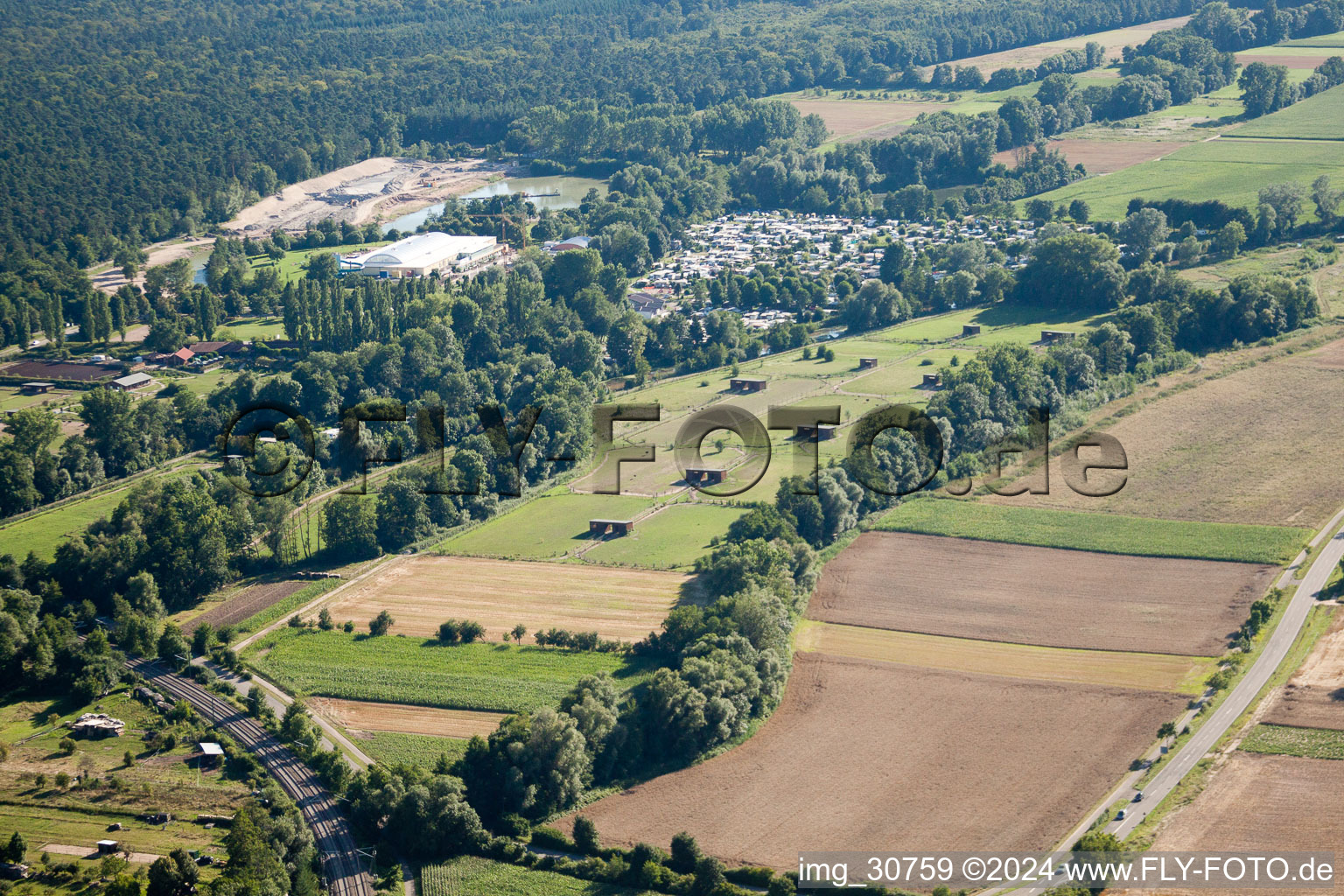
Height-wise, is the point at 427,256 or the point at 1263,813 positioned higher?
the point at 427,256

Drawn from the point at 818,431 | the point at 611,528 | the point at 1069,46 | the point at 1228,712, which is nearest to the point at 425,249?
the point at 818,431

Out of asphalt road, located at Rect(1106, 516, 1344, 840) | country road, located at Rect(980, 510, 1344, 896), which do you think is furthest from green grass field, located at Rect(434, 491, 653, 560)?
asphalt road, located at Rect(1106, 516, 1344, 840)

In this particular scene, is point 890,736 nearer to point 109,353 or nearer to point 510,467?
point 510,467

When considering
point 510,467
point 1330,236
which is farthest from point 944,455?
point 1330,236

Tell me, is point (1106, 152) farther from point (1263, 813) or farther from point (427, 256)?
point (1263, 813)

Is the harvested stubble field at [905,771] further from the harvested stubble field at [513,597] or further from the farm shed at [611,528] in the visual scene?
the farm shed at [611,528]

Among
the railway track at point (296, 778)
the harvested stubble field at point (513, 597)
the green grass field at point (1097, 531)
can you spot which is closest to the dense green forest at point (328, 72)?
the harvested stubble field at point (513, 597)
